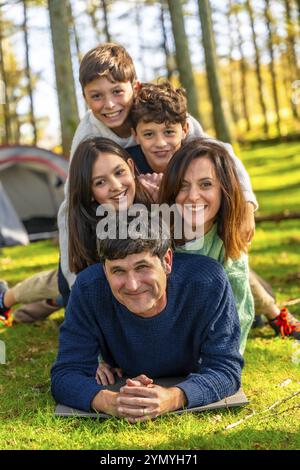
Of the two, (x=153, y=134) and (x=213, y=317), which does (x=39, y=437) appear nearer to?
(x=213, y=317)

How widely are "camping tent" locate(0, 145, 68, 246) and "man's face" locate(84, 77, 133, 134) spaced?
5.80m

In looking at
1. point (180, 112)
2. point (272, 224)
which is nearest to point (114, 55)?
point (180, 112)

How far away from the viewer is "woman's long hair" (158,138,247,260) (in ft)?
13.1

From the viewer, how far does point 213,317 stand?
365cm

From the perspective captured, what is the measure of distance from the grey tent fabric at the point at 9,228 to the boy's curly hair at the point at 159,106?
5877mm

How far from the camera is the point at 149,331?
3.69m

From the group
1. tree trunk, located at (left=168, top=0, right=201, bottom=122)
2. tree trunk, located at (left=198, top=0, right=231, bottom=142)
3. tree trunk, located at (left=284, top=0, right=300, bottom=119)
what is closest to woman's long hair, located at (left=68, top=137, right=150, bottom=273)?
tree trunk, located at (left=168, top=0, right=201, bottom=122)

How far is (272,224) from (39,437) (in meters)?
7.28

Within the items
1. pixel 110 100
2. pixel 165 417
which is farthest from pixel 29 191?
pixel 165 417

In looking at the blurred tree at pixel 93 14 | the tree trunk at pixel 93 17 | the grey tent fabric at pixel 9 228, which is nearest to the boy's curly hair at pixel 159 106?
the grey tent fabric at pixel 9 228

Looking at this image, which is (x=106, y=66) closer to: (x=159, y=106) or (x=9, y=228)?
(x=159, y=106)

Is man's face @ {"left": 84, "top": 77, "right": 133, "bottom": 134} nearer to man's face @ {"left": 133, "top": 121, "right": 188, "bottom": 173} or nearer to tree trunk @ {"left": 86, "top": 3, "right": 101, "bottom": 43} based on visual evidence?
man's face @ {"left": 133, "top": 121, "right": 188, "bottom": 173}

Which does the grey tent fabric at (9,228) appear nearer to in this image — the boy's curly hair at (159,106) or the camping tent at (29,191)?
the camping tent at (29,191)

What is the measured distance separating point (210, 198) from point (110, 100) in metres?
1.05
